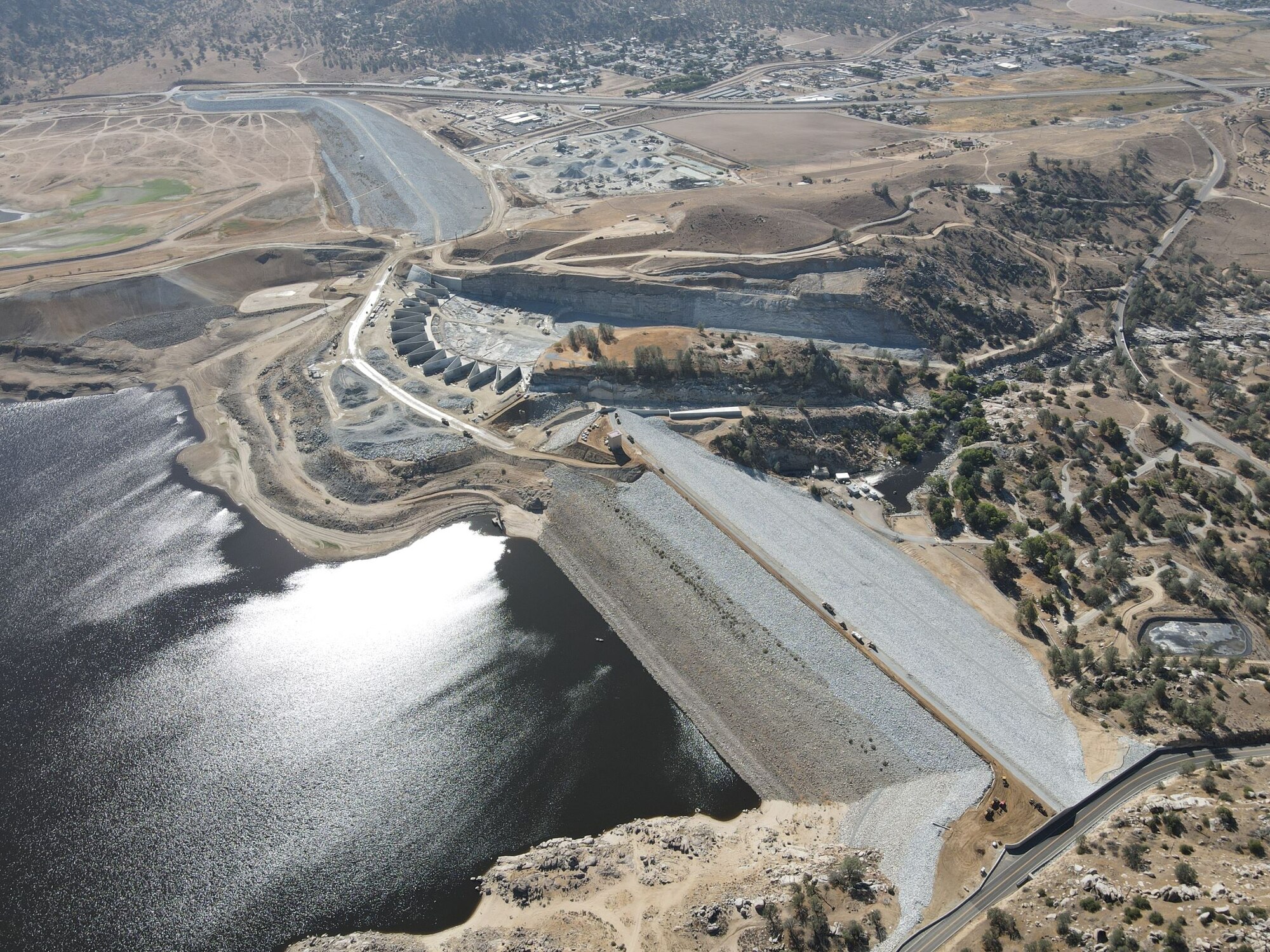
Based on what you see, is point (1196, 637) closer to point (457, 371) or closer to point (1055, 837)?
point (1055, 837)

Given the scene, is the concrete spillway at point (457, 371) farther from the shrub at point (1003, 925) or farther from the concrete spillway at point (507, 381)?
the shrub at point (1003, 925)

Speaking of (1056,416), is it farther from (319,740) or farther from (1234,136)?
(1234,136)

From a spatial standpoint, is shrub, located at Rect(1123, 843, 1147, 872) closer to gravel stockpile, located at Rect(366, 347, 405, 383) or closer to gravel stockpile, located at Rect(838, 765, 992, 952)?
gravel stockpile, located at Rect(838, 765, 992, 952)

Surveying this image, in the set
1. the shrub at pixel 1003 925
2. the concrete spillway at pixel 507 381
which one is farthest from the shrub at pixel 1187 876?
the concrete spillway at pixel 507 381

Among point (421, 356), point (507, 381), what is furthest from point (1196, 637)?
point (421, 356)

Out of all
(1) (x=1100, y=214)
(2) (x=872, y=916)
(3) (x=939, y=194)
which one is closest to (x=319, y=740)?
(2) (x=872, y=916)

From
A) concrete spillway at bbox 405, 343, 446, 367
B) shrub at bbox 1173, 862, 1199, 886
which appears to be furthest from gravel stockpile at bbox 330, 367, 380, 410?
shrub at bbox 1173, 862, 1199, 886
